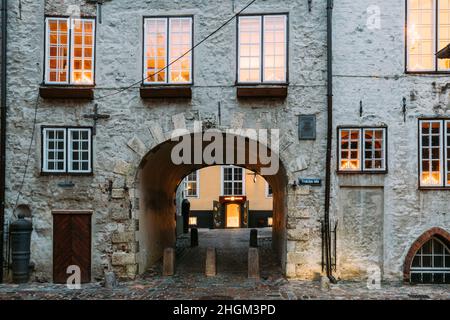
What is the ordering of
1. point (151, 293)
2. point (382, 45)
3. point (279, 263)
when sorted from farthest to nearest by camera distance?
point (279, 263) → point (382, 45) → point (151, 293)

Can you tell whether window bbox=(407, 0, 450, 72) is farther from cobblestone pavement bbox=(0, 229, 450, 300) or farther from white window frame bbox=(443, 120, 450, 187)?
cobblestone pavement bbox=(0, 229, 450, 300)

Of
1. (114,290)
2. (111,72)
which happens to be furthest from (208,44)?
(114,290)

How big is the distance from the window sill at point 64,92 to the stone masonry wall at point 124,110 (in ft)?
0.62

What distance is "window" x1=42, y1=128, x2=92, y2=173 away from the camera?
12.5m

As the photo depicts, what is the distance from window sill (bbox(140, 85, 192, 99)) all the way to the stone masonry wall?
22 centimetres

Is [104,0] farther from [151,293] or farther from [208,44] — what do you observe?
[151,293]

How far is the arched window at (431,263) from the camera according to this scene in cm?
1225

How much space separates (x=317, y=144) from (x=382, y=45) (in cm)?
289

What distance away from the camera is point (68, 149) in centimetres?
1245

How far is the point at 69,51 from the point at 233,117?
4.44m

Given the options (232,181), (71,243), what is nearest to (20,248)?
(71,243)

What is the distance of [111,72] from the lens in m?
12.4

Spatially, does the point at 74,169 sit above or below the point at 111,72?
below

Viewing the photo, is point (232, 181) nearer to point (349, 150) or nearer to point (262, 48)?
point (349, 150)
